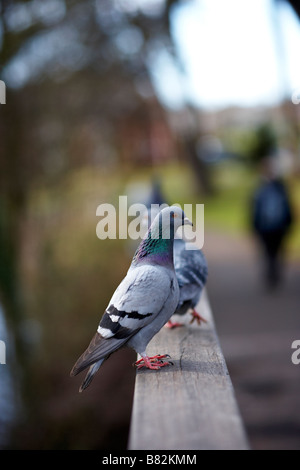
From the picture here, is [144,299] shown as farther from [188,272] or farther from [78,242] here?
[78,242]

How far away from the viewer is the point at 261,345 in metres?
8.14

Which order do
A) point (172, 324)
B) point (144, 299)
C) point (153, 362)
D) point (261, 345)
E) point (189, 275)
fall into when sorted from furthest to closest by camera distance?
point (261, 345) → point (172, 324) → point (189, 275) → point (153, 362) → point (144, 299)

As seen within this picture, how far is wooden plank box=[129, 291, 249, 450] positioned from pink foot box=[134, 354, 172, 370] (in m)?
0.02

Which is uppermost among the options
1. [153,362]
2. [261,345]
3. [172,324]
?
[172,324]

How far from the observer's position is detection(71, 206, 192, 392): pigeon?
2.41 meters

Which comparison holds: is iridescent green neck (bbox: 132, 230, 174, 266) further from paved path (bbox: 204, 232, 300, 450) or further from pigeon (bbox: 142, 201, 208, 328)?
paved path (bbox: 204, 232, 300, 450)

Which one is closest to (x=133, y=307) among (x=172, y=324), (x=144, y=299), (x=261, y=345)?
(x=144, y=299)

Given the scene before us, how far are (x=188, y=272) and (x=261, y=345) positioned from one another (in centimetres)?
528

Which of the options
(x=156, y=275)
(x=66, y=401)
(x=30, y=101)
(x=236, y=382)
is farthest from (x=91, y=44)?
(x=156, y=275)

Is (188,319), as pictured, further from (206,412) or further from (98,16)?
(98,16)

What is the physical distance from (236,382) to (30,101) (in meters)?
6.47

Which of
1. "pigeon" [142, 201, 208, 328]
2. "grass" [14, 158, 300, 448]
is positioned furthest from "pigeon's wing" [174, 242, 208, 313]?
"grass" [14, 158, 300, 448]

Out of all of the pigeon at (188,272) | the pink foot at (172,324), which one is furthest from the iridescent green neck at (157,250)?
the pink foot at (172,324)

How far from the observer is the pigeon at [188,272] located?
3152 mm
